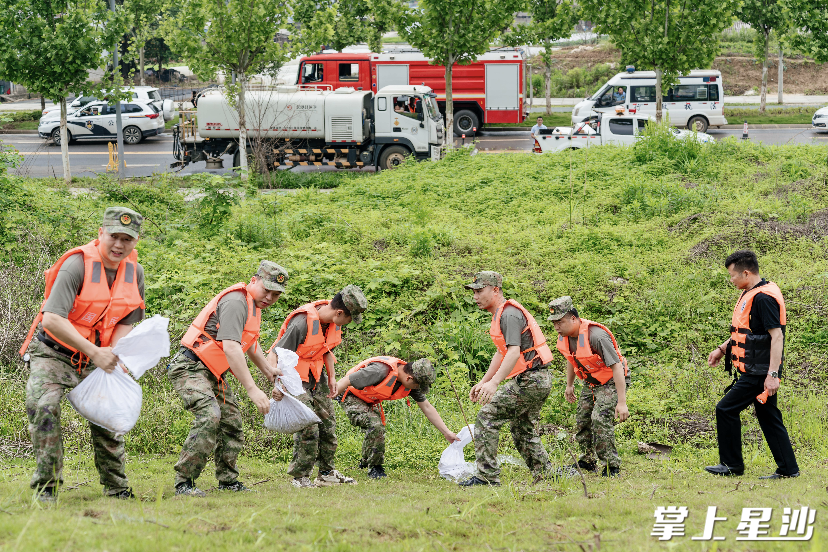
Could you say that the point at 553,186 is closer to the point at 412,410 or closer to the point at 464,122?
the point at 412,410

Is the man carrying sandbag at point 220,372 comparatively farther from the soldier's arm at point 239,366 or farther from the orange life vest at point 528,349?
the orange life vest at point 528,349

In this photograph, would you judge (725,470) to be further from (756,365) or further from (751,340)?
(751,340)

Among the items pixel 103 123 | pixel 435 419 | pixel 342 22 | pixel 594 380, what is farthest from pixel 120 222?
pixel 342 22

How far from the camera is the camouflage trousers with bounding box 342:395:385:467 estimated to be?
6.50m

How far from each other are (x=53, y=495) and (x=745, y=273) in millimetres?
5088

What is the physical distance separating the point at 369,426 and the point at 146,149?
2121 centimetres

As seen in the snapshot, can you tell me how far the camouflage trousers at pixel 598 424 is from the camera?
6.47m

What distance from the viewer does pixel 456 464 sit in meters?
6.36

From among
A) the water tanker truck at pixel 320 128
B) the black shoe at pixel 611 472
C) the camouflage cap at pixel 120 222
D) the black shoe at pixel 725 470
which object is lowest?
the black shoe at pixel 611 472

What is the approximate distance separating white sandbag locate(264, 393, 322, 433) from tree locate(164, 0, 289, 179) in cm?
1231

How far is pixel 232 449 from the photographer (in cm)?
555

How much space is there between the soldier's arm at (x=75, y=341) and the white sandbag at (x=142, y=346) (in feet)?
0.25

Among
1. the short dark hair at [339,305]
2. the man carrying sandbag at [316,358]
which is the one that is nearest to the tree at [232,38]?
the man carrying sandbag at [316,358]

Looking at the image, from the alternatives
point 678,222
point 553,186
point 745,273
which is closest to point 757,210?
point 678,222
